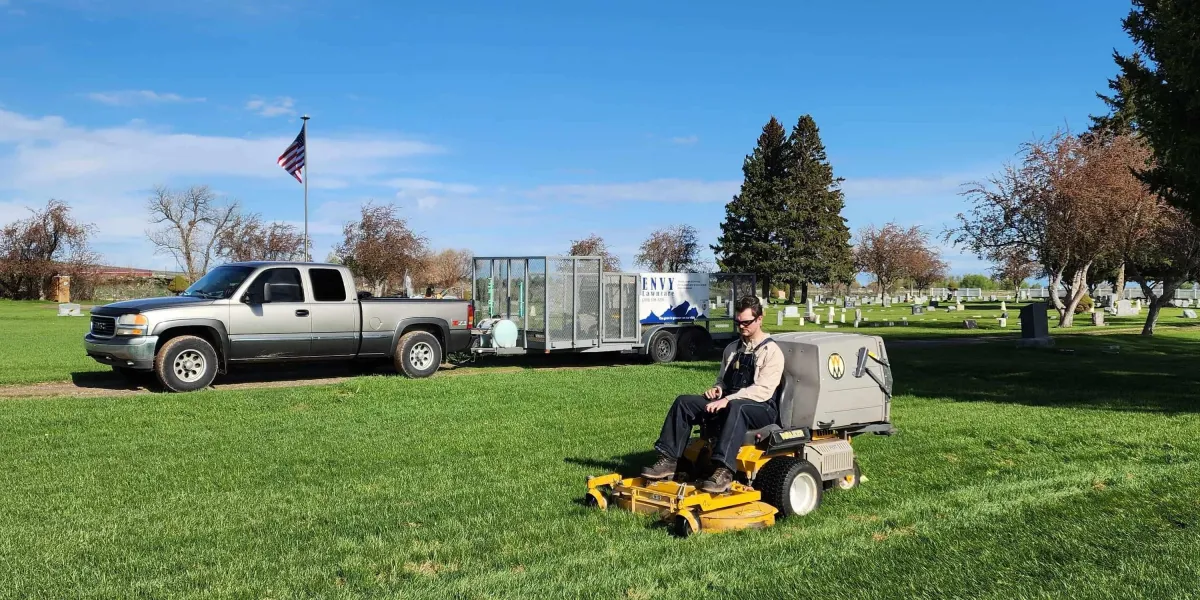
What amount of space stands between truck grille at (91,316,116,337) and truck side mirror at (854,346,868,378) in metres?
11.4

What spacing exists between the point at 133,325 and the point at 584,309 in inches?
346

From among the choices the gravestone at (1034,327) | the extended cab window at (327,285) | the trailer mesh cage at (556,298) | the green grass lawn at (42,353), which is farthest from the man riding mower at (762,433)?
the gravestone at (1034,327)

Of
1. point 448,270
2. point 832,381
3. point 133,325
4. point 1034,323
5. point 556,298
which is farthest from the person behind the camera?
point 448,270

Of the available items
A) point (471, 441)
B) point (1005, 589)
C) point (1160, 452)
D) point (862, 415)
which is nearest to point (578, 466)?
point (471, 441)

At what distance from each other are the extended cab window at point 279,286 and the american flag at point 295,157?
19.9m

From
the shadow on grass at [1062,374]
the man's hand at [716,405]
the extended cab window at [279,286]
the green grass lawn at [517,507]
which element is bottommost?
the green grass lawn at [517,507]

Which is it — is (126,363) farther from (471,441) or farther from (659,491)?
(659,491)

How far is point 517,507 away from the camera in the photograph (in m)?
6.36

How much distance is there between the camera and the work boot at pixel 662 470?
6211mm

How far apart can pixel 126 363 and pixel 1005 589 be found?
12.7 metres

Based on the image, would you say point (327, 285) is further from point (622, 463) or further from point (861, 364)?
point (861, 364)

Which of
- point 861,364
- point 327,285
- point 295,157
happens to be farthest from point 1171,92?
point 295,157

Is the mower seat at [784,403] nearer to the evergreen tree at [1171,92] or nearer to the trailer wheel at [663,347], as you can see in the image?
the evergreen tree at [1171,92]

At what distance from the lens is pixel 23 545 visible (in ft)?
17.4
